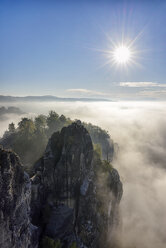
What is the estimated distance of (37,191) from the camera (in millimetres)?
34969

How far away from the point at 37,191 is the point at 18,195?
1430 cm

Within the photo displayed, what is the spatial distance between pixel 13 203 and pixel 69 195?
2073 centimetres

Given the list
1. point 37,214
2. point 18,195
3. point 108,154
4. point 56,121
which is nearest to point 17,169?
point 18,195

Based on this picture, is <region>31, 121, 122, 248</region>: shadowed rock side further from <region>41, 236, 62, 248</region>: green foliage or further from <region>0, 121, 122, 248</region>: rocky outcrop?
<region>41, 236, 62, 248</region>: green foliage

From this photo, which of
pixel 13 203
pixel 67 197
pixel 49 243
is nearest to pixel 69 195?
pixel 67 197

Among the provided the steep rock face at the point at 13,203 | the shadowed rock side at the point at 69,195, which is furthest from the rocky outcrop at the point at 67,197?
the steep rock face at the point at 13,203

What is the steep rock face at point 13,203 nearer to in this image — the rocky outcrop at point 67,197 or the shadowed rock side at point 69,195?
the rocky outcrop at point 67,197

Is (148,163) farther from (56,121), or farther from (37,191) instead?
(37,191)

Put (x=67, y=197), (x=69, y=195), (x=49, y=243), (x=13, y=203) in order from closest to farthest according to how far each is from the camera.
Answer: (x=13, y=203), (x=49, y=243), (x=67, y=197), (x=69, y=195)

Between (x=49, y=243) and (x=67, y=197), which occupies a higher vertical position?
(x=67, y=197)

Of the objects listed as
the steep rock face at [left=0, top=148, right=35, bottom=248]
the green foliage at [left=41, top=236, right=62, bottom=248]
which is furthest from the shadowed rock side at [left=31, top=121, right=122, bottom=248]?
the steep rock face at [left=0, top=148, right=35, bottom=248]

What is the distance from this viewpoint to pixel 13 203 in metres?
20.6

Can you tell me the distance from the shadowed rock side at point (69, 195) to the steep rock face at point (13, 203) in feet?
36.4

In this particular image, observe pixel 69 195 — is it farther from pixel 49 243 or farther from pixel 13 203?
pixel 13 203
